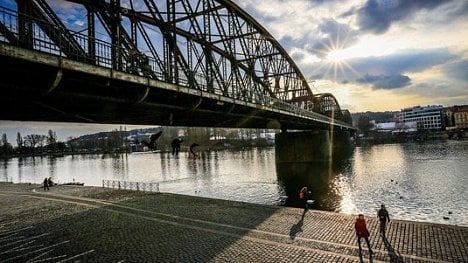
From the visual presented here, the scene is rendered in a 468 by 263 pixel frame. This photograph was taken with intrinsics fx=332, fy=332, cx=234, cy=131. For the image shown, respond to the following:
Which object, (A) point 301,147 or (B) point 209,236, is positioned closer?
(B) point 209,236

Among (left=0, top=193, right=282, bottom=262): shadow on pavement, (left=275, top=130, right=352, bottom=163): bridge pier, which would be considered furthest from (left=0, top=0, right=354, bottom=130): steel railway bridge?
(left=275, top=130, right=352, bottom=163): bridge pier

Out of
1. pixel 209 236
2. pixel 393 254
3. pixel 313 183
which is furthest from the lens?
pixel 313 183

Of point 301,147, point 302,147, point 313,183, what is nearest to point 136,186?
point 313,183

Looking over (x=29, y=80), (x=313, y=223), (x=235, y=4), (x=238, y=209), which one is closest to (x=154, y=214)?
(x=238, y=209)

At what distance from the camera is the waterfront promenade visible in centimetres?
1557

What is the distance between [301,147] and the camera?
82625mm

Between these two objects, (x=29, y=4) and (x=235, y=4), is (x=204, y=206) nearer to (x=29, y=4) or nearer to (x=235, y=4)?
(x=29, y=4)

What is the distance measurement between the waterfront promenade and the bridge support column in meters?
54.7

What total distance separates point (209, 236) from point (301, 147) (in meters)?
66.1

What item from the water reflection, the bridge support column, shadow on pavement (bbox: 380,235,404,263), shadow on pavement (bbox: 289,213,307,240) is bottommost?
the water reflection

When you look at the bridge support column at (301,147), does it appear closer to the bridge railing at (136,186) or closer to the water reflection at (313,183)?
the water reflection at (313,183)

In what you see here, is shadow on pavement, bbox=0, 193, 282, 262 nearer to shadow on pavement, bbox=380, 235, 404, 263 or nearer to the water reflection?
shadow on pavement, bbox=380, 235, 404, 263

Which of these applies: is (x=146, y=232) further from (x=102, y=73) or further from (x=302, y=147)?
(x=302, y=147)

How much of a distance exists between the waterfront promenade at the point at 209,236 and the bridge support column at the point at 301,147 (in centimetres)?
5465
